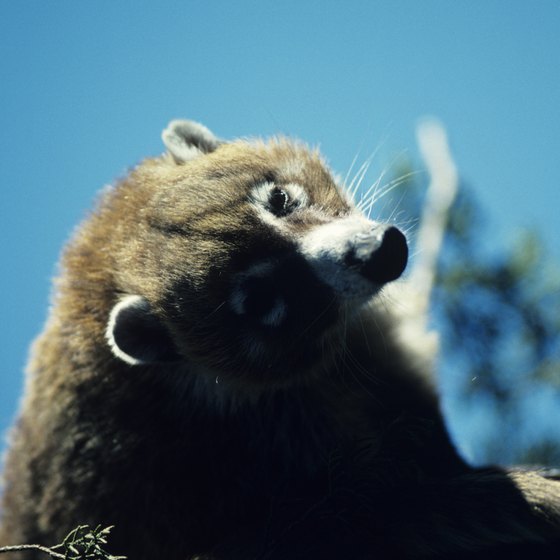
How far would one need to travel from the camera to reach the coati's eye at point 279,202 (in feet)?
15.5

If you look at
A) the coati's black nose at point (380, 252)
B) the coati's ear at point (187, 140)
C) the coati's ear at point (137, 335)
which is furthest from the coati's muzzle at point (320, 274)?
the coati's ear at point (187, 140)

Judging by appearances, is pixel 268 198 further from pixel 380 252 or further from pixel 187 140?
pixel 187 140

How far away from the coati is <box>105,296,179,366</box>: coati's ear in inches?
0.4

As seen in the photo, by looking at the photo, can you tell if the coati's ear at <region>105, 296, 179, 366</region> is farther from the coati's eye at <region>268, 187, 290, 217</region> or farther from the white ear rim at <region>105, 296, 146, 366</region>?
the coati's eye at <region>268, 187, 290, 217</region>

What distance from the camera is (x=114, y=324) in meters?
4.50

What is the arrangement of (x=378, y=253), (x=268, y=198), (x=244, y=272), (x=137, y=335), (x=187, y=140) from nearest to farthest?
(x=378, y=253), (x=244, y=272), (x=137, y=335), (x=268, y=198), (x=187, y=140)

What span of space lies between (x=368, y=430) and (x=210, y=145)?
231 cm

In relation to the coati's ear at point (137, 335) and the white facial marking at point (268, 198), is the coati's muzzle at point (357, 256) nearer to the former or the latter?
the white facial marking at point (268, 198)

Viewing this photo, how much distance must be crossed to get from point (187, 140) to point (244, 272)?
1.56m

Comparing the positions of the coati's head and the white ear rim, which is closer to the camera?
the coati's head

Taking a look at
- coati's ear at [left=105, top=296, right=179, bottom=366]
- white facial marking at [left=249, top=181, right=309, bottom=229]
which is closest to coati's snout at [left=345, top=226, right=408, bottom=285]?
white facial marking at [left=249, top=181, right=309, bottom=229]

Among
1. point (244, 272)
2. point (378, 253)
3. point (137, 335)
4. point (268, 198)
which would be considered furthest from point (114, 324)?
point (378, 253)

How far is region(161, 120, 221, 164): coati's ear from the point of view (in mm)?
5430

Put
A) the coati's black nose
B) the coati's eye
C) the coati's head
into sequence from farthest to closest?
the coati's eye, the coati's head, the coati's black nose
